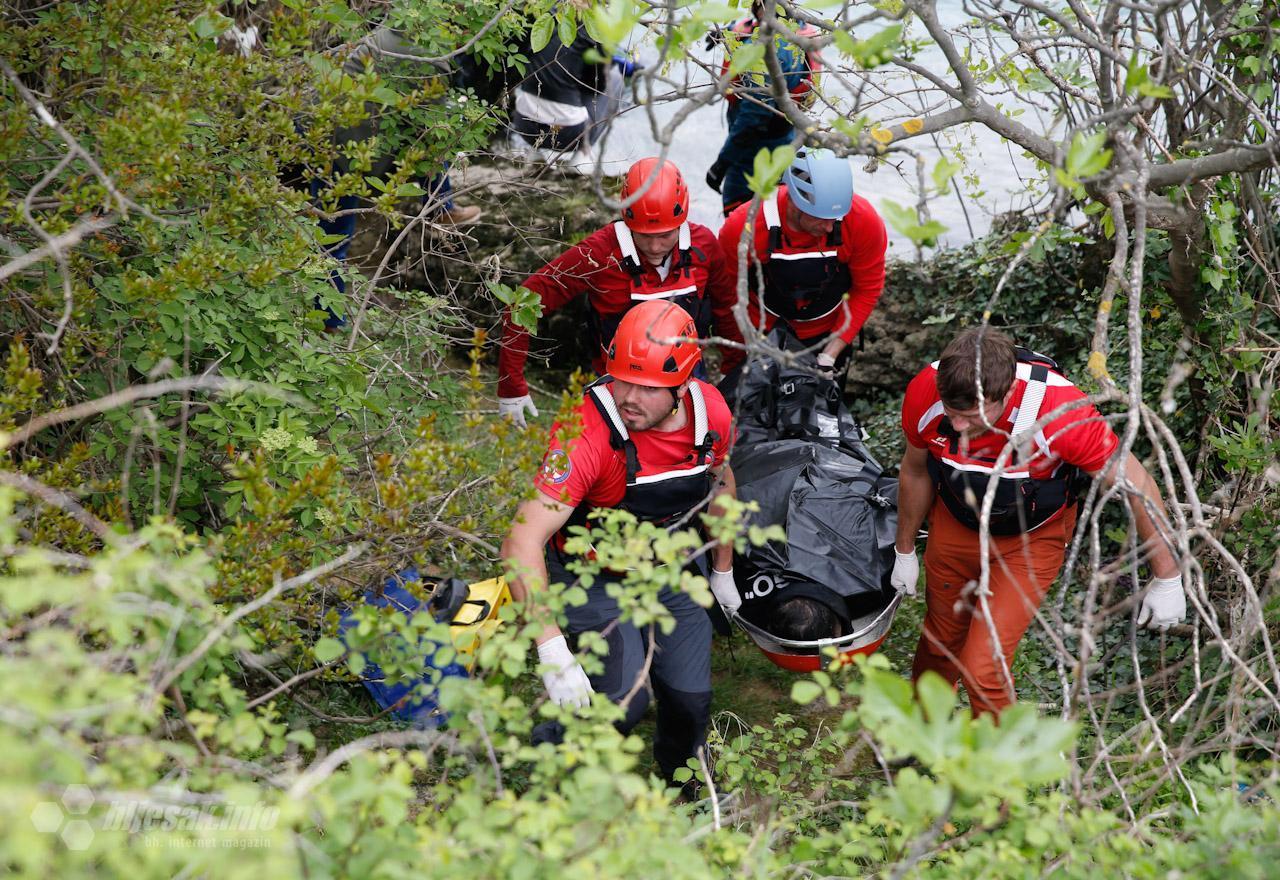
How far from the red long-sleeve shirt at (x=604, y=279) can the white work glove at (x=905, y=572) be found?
1335 millimetres

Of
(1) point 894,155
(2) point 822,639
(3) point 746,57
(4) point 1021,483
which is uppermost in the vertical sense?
(3) point 746,57

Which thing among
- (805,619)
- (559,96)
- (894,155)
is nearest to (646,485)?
(805,619)

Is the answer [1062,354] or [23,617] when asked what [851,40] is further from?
[1062,354]

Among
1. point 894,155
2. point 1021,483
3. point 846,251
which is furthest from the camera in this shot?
point 894,155

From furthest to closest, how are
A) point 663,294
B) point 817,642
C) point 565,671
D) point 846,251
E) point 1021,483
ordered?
1. point 846,251
2. point 663,294
3. point 817,642
4. point 1021,483
5. point 565,671

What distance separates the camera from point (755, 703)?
461cm

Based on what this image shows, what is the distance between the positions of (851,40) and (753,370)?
2.27 metres

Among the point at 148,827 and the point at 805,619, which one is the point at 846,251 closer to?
the point at 805,619

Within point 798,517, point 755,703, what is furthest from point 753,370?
point 755,703

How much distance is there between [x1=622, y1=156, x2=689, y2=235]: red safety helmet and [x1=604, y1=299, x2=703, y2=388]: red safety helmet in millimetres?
953

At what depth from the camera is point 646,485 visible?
3.58 meters

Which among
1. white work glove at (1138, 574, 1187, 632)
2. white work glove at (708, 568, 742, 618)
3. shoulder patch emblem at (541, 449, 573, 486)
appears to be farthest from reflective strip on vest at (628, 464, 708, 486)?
white work glove at (1138, 574, 1187, 632)

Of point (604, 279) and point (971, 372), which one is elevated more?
point (971, 372)

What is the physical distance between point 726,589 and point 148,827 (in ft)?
8.13
